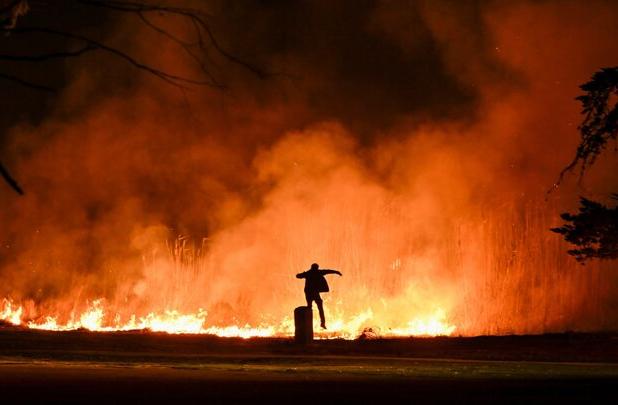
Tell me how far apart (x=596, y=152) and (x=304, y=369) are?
612 cm

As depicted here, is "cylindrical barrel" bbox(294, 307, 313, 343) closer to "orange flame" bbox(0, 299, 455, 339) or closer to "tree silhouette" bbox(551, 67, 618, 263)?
"orange flame" bbox(0, 299, 455, 339)

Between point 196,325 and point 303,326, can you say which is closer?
point 303,326

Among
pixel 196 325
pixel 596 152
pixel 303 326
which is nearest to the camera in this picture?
pixel 596 152

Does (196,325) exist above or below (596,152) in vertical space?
below

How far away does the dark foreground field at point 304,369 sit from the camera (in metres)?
13.5

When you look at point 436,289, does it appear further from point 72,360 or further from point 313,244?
point 72,360

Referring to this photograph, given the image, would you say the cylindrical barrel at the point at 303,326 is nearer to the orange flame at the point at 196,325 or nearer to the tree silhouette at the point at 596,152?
the orange flame at the point at 196,325

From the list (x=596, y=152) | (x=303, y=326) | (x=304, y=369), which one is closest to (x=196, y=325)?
(x=303, y=326)

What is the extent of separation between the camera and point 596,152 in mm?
20172

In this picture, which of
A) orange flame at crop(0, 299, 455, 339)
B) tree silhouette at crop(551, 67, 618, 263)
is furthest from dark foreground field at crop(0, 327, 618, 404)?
orange flame at crop(0, 299, 455, 339)

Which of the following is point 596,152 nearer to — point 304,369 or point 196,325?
point 304,369

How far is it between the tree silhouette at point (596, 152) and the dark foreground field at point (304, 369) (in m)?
2.11

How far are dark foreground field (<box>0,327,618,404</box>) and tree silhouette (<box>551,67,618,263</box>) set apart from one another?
211cm

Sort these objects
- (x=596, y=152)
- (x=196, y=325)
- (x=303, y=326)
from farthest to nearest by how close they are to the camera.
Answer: (x=196, y=325), (x=303, y=326), (x=596, y=152)
